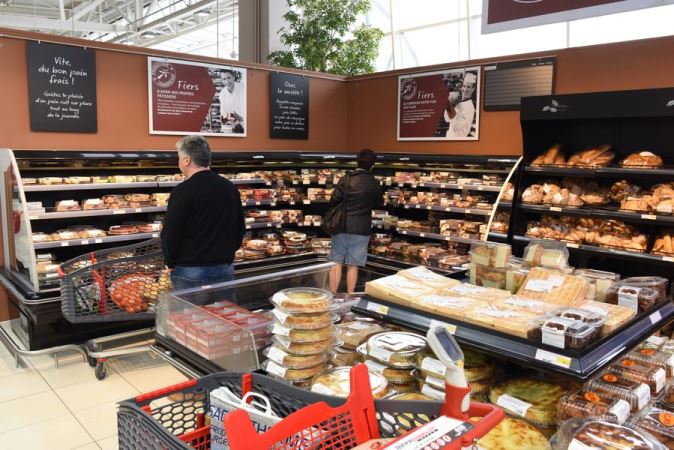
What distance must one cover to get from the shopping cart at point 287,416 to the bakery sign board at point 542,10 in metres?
2.89

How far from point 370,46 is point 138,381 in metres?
5.98

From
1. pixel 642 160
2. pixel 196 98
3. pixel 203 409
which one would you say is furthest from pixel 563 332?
pixel 196 98

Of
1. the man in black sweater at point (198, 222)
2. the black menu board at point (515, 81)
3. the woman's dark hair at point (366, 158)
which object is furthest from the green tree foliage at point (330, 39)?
the man in black sweater at point (198, 222)

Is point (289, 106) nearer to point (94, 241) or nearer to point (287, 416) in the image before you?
point (94, 241)

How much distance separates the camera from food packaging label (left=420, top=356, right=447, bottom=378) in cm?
190

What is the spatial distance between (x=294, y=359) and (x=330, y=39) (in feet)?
22.1

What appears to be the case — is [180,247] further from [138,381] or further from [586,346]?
[586,346]

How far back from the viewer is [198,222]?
3.67 meters

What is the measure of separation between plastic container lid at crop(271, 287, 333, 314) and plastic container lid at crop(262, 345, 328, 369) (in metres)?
0.18

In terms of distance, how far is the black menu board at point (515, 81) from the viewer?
5711 mm

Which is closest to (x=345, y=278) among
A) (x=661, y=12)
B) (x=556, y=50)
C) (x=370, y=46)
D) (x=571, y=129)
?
(x=571, y=129)

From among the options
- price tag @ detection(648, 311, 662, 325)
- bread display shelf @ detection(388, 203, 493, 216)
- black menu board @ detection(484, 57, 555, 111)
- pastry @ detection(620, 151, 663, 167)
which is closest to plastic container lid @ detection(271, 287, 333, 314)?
price tag @ detection(648, 311, 662, 325)

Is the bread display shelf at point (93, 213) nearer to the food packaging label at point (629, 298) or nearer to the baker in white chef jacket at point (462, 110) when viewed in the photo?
the baker in white chef jacket at point (462, 110)

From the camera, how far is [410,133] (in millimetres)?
7234
